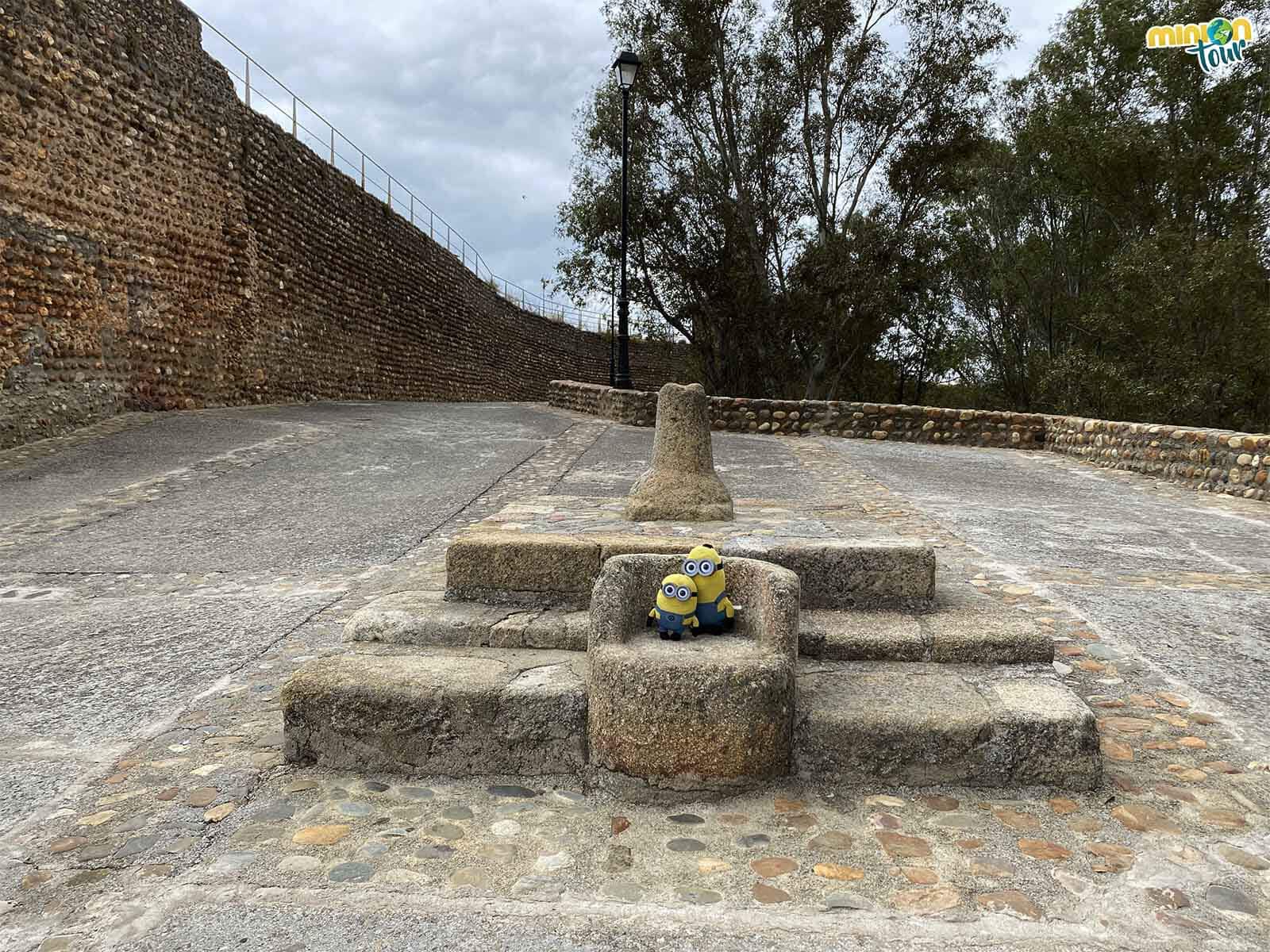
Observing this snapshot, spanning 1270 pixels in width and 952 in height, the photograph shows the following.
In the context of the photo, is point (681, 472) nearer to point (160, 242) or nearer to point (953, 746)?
point (953, 746)

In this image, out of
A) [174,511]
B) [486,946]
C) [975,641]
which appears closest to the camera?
[486,946]

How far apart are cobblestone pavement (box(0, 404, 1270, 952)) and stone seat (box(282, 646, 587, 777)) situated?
8 centimetres

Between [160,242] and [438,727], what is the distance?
13.0 m

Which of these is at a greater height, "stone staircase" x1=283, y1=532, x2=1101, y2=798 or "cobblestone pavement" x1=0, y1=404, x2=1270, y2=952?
"stone staircase" x1=283, y1=532, x2=1101, y2=798

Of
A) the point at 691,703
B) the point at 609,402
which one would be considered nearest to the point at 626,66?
the point at 609,402

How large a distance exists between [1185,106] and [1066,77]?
2.81 metres

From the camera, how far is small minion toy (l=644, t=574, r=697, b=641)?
3.00 meters

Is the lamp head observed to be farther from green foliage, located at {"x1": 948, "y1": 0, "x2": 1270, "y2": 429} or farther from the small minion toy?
the small minion toy

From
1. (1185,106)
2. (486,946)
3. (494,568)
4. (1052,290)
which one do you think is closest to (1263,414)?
(1052,290)

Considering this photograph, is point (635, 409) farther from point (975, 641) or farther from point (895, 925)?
point (895, 925)

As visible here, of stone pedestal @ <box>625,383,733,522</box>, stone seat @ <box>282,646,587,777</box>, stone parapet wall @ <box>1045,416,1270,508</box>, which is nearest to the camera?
stone seat @ <box>282,646,587,777</box>

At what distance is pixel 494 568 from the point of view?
3805mm

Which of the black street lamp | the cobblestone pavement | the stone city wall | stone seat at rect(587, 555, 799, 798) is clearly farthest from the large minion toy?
the black street lamp
